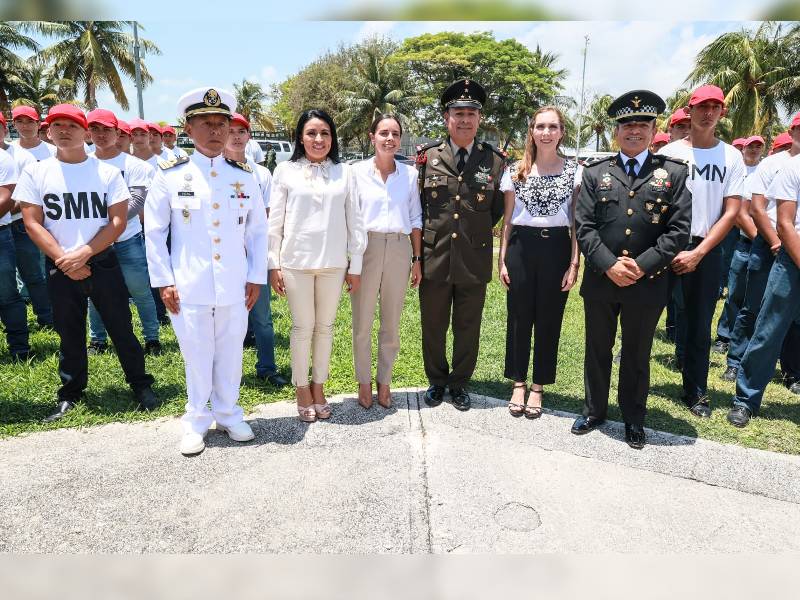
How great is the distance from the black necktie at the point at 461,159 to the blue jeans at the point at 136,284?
327cm

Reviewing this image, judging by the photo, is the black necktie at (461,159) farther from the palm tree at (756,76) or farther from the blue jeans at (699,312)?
the palm tree at (756,76)

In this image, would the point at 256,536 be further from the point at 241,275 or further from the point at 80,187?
the point at 80,187

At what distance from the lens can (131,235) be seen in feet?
17.0

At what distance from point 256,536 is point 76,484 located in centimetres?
121

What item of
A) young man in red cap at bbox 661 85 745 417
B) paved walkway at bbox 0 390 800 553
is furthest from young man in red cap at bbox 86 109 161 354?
young man in red cap at bbox 661 85 745 417

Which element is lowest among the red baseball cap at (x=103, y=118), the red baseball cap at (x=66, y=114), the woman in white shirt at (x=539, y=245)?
the woman in white shirt at (x=539, y=245)

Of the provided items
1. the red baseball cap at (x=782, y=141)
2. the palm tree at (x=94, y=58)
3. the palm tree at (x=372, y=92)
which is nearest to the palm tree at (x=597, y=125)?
the palm tree at (x=372, y=92)

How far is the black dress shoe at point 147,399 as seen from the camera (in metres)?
4.17

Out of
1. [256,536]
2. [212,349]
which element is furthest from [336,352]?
[256,536]

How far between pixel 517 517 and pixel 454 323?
163 centimetres

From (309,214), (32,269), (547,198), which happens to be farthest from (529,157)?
(32,269)

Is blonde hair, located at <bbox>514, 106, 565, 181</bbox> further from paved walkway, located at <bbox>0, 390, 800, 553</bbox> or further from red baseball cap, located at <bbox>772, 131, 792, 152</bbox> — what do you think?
red baseball cap, located at <bbox>772, 131, 792, 152</bbox>

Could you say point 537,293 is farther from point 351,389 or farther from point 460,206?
point 351,389

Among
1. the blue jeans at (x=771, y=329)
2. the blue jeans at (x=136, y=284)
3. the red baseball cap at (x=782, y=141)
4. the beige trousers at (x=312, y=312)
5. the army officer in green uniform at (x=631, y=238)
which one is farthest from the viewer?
the red baseball cap at (x=782, y=141)
